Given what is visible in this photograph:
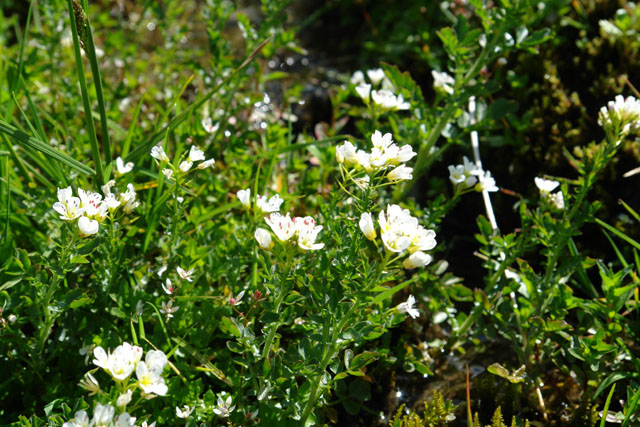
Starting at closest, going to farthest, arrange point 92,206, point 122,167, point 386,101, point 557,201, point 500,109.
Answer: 1. point 92,206
2. point 122,167
3. point 557,201
4. point 386,101
5. point 500,109

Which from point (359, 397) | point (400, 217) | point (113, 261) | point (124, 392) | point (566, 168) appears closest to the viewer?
point (124, 392)

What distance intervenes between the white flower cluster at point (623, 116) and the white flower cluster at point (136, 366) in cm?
160

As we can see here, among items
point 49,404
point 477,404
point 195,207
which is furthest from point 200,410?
point 477,404

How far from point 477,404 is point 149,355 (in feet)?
4.18

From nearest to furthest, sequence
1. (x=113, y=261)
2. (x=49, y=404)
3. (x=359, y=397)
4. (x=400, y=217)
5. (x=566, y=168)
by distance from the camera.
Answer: (x=400, y=217) < (x=49, y=404) < (x=113, y=261) < (x=359, y=397) < (x=566, y=168)

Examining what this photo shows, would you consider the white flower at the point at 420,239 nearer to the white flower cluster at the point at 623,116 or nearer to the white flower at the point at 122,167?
the white flower cluster at the point at 623,116

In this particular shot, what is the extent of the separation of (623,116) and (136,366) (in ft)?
5.56

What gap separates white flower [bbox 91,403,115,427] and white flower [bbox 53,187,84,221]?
1.75 feet

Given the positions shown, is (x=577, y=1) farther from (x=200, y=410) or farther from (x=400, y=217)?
(x=200, y=410)

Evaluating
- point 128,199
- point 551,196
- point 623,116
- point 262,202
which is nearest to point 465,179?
point 551,196

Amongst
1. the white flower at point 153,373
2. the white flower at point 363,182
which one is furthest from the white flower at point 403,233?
the white flower at point 153,373

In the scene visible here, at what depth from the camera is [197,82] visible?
3609mm

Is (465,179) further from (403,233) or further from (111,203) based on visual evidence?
(111,203)

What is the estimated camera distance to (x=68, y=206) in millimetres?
1646
